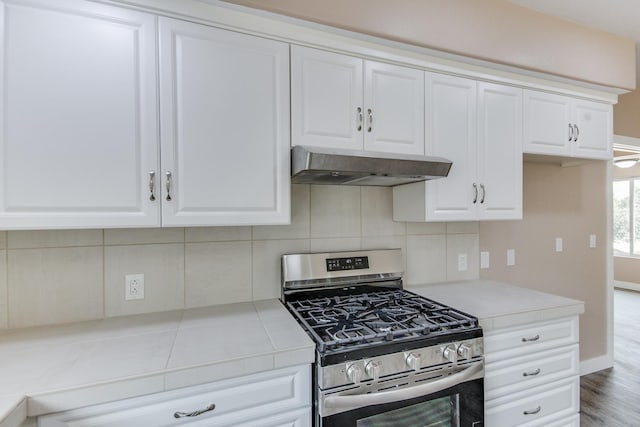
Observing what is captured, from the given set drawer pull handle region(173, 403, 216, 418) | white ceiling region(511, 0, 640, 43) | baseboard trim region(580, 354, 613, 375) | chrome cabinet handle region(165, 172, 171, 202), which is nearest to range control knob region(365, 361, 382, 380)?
drawer pull handle region(173, 403, 216, 418)

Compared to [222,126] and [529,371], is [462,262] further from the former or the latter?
[222,126]

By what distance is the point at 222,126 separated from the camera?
4.32ft

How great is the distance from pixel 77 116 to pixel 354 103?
1.16 metres

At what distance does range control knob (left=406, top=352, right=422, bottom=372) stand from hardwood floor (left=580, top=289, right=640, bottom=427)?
5.70 feet

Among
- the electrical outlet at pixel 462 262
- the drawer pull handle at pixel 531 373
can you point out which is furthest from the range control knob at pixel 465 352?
the electrical outlet at pixel 462 262

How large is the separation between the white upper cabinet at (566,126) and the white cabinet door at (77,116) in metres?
2.15

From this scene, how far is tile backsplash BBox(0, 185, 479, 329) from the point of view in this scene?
1.34 metres

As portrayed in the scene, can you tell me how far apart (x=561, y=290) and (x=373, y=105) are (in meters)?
2.33

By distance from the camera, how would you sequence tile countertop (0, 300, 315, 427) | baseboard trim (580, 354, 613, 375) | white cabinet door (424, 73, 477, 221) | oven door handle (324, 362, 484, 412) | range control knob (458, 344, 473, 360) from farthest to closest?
baseboard trim (580, 354, 613, 375) → white cabinet door (424, 73, 477, 221) → range control knob (458, 344, 473, 360) → oven door handle (324, 362, 484, 412) → tile countertop (0, 300, 315, 427)

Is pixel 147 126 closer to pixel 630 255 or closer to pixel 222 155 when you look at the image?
pixel 222 155

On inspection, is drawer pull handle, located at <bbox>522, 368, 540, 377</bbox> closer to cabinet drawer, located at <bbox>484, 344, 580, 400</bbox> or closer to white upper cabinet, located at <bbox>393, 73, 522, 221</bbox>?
cabinet drawer, located at <bbox>484, 344, 580, 400</bbox>

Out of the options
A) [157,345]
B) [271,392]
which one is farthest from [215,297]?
[271,392]

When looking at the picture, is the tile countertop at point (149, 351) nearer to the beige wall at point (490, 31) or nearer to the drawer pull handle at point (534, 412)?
the drawer pull handle at point (534, 412)

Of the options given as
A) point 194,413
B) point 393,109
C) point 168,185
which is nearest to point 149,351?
point 194,413
